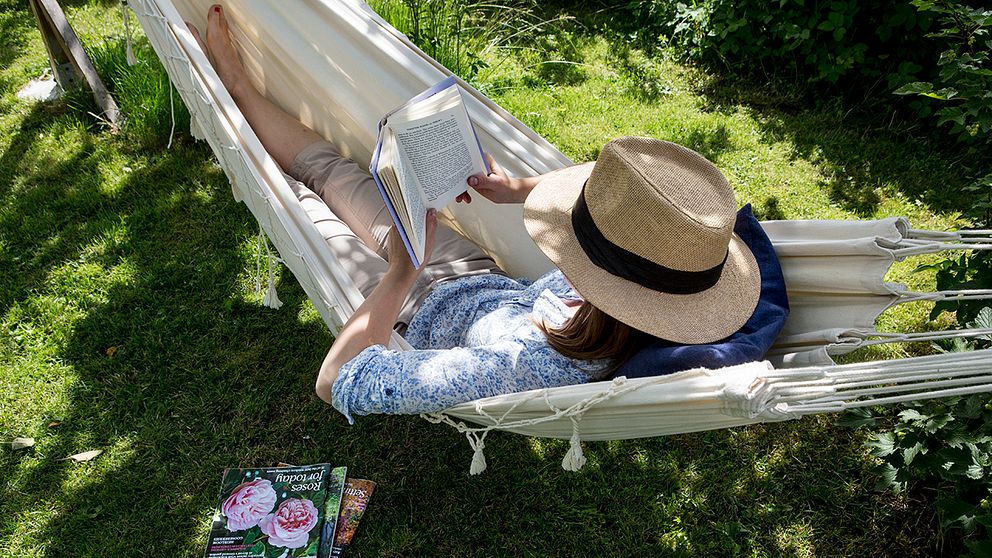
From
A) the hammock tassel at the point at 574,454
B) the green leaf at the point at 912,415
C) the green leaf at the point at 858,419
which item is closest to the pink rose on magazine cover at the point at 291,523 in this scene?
the hammock tassel at the point at 574,454

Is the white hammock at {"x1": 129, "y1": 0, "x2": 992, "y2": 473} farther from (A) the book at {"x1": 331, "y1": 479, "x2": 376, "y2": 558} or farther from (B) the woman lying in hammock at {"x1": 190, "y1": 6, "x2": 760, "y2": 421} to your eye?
(A) the book at {"x1": 331, "y1": 479, "x2": 376, "y2": 558}

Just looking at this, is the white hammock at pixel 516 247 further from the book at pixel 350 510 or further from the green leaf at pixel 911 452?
the book at pixel 350 510

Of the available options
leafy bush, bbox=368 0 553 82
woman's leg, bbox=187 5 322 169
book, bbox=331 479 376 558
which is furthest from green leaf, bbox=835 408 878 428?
leafy bush, bbox=368 0 553 82

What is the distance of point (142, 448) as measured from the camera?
6.80 ft

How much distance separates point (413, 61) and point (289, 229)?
65 cm

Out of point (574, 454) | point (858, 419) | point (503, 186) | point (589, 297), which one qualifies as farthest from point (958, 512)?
point (503, 186)

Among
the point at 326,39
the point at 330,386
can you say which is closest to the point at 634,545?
the point at 330,386

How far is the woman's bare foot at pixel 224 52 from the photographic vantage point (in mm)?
2551

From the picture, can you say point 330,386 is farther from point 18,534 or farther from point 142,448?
point 18,534

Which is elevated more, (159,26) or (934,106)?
(159,26)

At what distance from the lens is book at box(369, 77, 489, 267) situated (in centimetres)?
150

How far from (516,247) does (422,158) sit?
0.52 metres

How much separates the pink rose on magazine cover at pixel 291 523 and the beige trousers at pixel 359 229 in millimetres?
556

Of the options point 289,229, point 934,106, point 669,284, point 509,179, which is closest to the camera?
point 669,284
